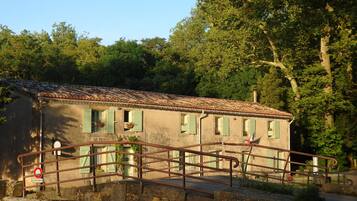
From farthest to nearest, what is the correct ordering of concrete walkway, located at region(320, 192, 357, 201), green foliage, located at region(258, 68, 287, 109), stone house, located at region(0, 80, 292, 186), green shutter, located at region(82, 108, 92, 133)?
green foliage, located at region(258, 68, 287, 109)
green shutter, located at region(82, 108, 92, 133)
stone house, located at region(0, 80, 292, 186)
concrete walkway, located at region(320, 192, 357, 201)

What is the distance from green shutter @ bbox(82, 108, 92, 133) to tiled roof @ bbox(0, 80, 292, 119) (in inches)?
23.7

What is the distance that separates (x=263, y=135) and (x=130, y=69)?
18.8m

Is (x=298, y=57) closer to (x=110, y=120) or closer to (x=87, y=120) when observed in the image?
(x=110, y=120)

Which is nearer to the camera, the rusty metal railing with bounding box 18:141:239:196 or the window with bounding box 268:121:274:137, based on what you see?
the rusty metal railing with bounding box 18:141:239:196

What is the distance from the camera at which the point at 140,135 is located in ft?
97.5

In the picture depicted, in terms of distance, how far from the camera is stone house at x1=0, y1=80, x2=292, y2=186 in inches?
1028

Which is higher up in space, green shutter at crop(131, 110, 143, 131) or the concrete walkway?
green shutter at crop(131, 110, 143, 131)

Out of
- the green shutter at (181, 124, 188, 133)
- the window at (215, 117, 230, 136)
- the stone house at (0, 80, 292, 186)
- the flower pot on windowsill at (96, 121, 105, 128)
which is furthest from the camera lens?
the window at (215, 117, 230, 136)

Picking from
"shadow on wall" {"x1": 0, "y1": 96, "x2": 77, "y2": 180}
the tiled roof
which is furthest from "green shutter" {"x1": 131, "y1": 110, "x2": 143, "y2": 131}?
"shadow on wall" {"x1": 0, "y1": 96, "x2": 77, "y2": 180}

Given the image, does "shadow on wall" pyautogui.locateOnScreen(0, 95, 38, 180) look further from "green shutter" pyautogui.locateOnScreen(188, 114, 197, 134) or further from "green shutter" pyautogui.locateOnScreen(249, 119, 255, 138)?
"green shutter" pyautogui.locateOnScreen(249, 119, 255, 138)

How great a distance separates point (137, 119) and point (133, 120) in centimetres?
22

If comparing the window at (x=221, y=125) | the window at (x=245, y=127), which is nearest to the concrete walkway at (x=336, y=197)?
the window at (x=221, y=125)

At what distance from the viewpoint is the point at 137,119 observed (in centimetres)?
2941

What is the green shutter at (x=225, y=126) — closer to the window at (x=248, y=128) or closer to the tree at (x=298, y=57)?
the window at (x=248, y=128)
